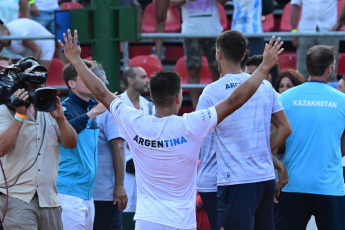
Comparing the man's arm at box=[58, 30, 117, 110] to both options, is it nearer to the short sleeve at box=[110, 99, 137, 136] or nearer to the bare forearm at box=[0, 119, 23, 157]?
the short sleeve at box=[110, 99, 137, 136]

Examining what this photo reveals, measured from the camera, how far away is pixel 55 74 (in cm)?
973

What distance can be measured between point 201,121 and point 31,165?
1.54 m

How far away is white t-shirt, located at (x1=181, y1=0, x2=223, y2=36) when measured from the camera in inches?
364

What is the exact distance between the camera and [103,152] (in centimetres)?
697

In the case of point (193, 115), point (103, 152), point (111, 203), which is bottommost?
point (111, 203)

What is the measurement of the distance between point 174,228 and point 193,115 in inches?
28.5

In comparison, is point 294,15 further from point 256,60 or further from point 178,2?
point 256,60

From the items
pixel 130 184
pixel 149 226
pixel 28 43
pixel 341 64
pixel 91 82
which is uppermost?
pixel 91 82

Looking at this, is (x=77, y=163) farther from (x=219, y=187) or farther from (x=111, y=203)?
(x=219, y=187)

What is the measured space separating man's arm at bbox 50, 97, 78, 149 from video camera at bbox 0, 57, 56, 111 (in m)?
0.17

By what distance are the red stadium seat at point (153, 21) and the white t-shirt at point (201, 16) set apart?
2575 mm

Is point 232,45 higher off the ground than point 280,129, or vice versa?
point 232,45

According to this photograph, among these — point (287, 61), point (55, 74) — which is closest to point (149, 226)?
point (55, 74)

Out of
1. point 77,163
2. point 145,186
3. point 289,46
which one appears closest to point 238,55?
point 145,186
